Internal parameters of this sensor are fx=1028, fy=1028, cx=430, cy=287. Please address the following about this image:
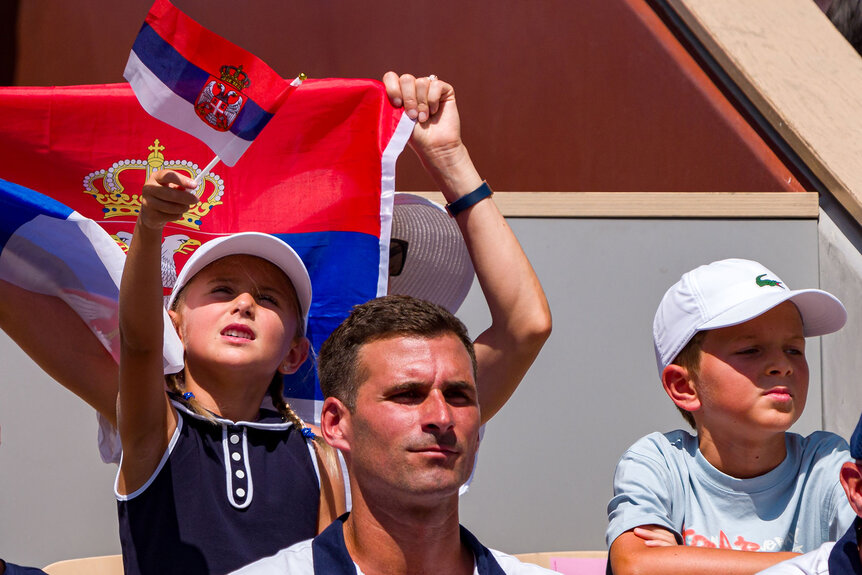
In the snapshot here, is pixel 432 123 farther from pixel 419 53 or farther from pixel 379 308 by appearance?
pixel 419 53

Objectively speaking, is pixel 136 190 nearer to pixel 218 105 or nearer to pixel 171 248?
pixel 171 248

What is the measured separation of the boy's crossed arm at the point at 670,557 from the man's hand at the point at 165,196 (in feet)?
3.42

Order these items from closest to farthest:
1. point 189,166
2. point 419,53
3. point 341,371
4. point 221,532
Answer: point 341,371 → point 221,532 → point 189,166 → point 419,53

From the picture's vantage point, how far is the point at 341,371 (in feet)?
5.79

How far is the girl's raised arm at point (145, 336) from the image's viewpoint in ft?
5.81

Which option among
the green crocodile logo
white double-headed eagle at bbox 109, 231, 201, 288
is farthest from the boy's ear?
white double-headed eagle at bbox 109, 231, 201, 288

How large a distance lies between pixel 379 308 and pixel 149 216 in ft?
1.42

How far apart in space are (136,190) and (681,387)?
4.48 ft

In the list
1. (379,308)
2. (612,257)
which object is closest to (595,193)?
(612,257)

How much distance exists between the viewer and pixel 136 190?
250cm

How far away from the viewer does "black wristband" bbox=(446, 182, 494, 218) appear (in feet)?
7.50

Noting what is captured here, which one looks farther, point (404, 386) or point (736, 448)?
point (736, 448)

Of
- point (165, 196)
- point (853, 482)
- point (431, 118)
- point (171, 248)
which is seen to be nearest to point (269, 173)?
point (171, 248)

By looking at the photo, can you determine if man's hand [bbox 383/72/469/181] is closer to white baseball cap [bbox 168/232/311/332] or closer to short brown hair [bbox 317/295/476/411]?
white baseball cap [bbox 168/232/311/332]
